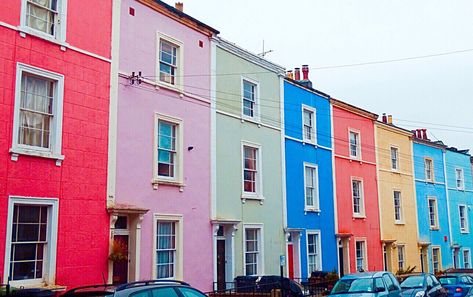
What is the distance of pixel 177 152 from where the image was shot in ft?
63.7

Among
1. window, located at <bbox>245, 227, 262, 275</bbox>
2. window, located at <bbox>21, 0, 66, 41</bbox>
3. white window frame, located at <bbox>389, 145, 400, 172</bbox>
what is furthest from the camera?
white window frame, located at <bbox>389, 145, 400, 172</bbox>

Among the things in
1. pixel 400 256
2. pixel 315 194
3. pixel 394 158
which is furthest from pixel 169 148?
pixel 400 256

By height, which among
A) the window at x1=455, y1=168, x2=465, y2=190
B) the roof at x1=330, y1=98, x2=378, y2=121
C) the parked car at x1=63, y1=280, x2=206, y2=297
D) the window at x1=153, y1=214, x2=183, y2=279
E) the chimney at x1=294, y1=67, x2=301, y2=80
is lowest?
the parked car at x1=63, y1=280, x2=206, y2=297

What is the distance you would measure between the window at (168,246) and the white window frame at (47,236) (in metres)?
4.00

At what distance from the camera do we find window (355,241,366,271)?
3009 cm

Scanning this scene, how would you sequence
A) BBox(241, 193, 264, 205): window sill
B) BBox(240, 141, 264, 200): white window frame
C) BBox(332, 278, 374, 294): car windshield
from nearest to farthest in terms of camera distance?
BBox(332, 278, 374, 294): car windshield, BBox(241, 193, 264, 205): window sill, BBox(240, 141, 264, 200): white window frame

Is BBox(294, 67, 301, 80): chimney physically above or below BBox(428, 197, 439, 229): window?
above

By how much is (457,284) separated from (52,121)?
52.7 feet

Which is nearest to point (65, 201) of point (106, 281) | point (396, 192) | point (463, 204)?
point (106, 281)

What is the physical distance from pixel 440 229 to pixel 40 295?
32212 millimetres

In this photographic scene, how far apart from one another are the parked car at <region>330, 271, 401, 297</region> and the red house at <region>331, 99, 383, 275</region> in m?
11.5

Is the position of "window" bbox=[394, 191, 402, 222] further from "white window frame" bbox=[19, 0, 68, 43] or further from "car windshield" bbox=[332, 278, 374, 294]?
"white window frame" bbox=[19, 0, 68, 43]

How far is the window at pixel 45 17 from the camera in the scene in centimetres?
1497

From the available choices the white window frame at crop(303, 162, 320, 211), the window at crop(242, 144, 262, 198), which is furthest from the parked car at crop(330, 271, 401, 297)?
the white window frame at crop(303, 162, 320, 211)
